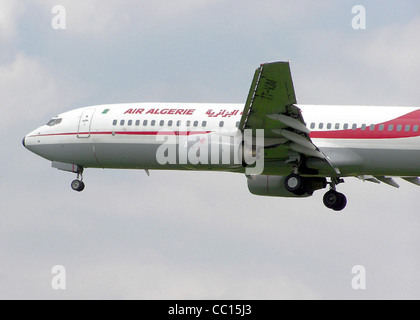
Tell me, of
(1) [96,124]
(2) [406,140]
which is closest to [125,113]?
(1) [96,124]

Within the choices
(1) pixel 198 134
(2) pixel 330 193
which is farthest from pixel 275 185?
(1) pixel 198 134

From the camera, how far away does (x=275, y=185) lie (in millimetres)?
47844

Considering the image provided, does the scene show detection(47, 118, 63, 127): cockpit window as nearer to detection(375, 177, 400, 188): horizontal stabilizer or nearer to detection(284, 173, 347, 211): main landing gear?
detection(284, 173, 347, 211): main landing gear

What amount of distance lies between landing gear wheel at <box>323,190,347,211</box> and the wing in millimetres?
3307

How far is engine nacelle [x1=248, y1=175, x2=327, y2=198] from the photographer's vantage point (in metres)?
47.5

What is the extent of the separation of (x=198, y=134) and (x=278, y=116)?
5.95 m

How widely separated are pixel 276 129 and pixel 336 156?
362cm

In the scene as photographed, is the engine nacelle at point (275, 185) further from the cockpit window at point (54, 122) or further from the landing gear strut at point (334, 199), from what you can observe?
the cockpit window at point (54, 122)

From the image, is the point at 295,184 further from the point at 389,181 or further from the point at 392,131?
the point at 389,181

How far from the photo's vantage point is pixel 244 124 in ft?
139

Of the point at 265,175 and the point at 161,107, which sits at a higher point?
the point at 161,107

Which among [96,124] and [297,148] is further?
[96,124]

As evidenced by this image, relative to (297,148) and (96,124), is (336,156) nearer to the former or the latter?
(297,148)

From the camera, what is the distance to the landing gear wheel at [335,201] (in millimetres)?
47822
